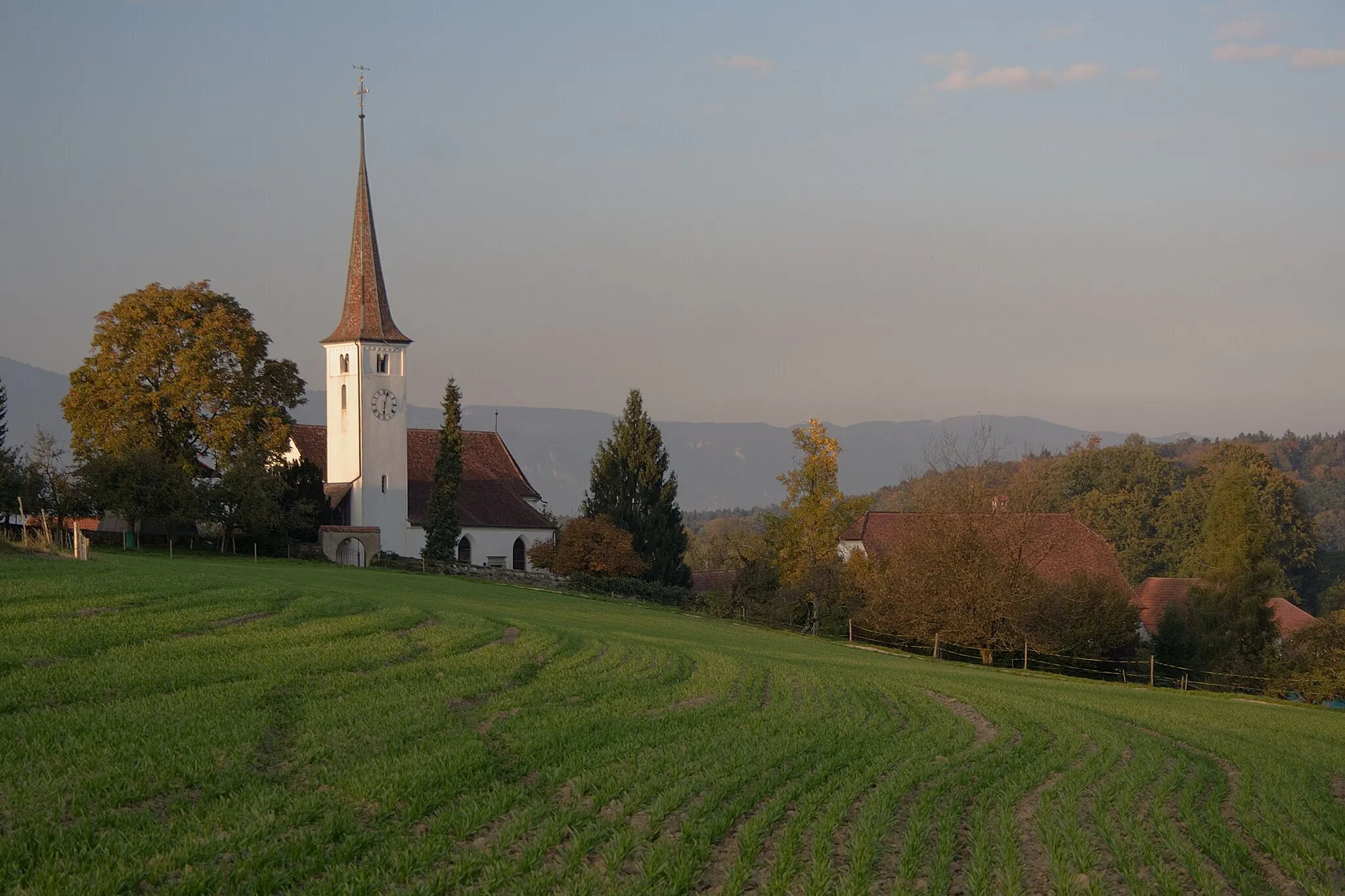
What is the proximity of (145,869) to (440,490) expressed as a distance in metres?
53.9

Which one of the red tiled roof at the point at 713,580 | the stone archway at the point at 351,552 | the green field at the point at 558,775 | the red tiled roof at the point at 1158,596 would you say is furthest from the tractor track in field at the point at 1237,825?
the stone archway at the point at 351,552

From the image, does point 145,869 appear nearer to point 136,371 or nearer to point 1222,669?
point 1222,669

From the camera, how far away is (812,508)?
4938cm

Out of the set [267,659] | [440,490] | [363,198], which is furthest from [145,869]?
[363,198]

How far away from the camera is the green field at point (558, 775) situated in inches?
301

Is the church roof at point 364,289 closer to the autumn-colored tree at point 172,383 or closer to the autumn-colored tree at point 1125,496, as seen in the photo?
the autumn-colored tree at point 172,383

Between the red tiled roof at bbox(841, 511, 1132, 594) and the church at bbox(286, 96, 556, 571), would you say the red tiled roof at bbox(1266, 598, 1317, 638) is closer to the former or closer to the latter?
the red tiled roof at bbox(841, 511, 1132, 594)

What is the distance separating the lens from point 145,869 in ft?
23.1

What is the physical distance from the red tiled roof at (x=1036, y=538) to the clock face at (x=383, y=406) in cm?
2573

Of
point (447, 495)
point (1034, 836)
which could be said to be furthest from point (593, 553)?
point (1034, 836)

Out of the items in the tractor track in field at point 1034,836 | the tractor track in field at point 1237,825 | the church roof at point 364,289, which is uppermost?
the church roof at point 364,289

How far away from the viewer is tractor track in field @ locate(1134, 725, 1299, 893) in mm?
8438

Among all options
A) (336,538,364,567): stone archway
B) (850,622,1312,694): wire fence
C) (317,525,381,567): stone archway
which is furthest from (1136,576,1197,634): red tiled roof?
(336,538,364,567): stone archway

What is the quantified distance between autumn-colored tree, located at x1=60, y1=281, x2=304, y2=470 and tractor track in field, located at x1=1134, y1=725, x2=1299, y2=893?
149 feet
